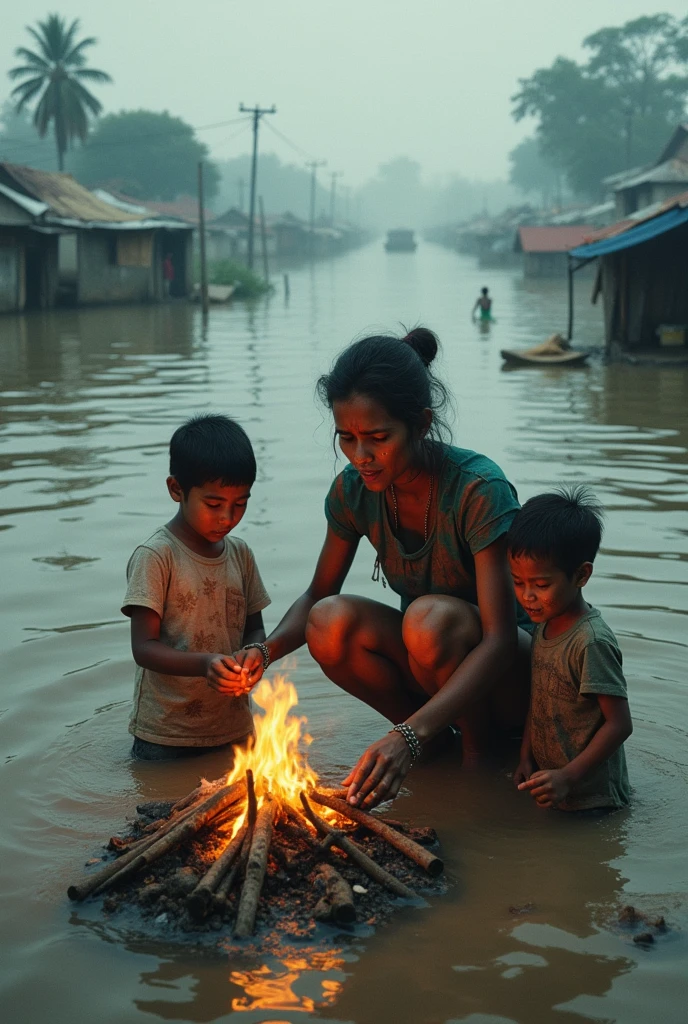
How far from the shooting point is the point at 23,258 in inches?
1081

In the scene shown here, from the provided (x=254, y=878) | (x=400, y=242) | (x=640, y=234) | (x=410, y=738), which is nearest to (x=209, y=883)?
(x=254, y=878)

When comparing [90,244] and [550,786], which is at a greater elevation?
[90,244]

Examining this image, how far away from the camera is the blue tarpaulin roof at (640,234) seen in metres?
15.6

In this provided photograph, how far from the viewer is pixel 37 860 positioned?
10.6ft

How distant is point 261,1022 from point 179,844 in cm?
62

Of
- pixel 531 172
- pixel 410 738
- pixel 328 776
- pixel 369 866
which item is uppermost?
pixel 531 172

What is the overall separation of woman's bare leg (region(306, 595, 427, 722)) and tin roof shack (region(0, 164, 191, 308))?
26.0 meters

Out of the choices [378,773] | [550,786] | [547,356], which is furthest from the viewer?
[547,356]

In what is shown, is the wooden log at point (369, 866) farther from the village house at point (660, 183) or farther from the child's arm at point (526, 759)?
the village house at point (660, 183)

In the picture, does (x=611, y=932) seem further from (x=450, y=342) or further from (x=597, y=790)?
(x=450, y=342)

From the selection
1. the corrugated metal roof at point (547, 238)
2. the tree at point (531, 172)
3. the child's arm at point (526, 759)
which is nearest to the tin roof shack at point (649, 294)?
the child's arm at point (526, 759)

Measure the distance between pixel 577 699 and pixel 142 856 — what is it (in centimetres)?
129

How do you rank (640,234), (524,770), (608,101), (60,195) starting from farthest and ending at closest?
(608,101) < (60,195) < (640,234) < (524,770)

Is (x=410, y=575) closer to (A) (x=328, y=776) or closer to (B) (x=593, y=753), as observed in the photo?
(A) (x=328, y=776)
